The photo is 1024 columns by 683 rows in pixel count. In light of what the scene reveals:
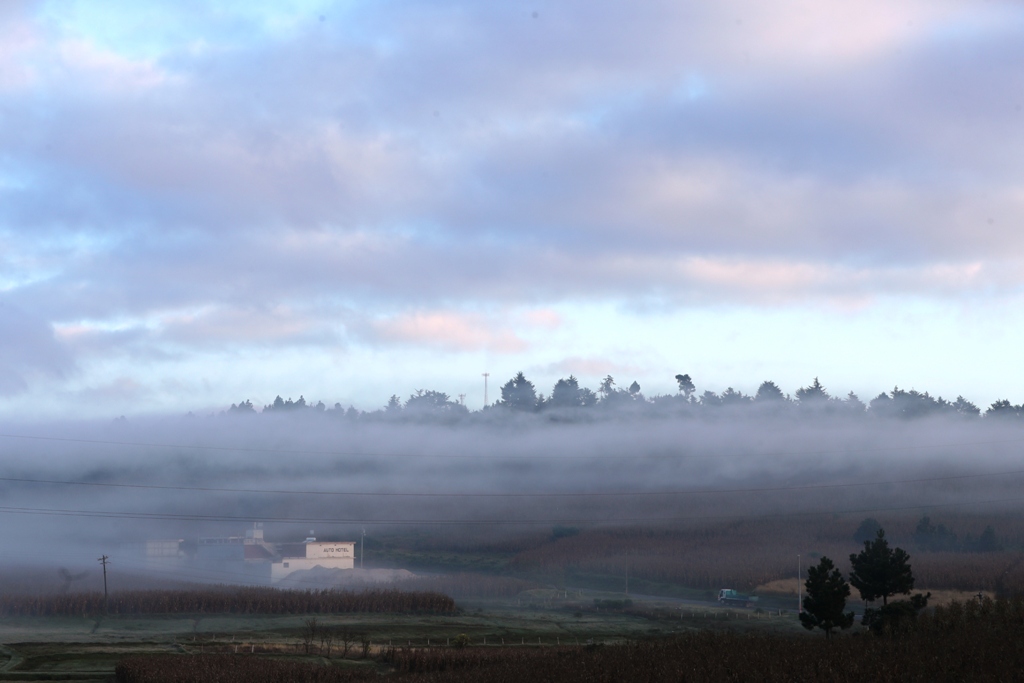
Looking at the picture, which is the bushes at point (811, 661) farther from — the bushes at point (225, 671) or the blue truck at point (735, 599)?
the blue truck at point (735, 599)

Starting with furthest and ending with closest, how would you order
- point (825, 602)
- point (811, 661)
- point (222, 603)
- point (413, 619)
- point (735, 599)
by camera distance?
point (735, 599)
point (222, 603)
point (413, 619)
point (825, 602)
point (811, 661)

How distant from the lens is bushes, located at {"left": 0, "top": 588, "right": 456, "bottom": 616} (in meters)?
164

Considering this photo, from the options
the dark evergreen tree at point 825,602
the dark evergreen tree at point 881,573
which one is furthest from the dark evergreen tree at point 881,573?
the dark evergreen tree at point 825,602

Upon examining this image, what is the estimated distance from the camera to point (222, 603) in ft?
544

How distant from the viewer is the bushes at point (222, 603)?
164250mm

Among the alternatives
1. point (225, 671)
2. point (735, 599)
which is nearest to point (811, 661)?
point (225, 671)

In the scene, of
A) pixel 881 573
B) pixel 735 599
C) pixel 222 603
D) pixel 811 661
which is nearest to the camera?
pixel 811 661

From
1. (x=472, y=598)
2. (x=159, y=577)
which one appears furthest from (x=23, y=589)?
(x=472, y=598)

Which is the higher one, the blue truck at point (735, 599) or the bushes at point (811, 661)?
the bushes at point (811, 661)

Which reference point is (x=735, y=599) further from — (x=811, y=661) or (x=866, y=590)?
(x=811, y=661)

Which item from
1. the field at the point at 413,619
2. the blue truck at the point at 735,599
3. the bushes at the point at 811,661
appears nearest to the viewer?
the bushes at the point at 811,661

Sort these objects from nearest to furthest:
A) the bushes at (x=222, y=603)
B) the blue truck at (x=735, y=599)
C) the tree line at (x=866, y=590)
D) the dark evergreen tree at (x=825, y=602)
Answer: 1. the tree line at (x=866, y=590)
2. the dark evergreen tree at (x=825, y=602)
3. the bushes at (x=222, y=603)
4. the blue truck at (x=735, y=599)

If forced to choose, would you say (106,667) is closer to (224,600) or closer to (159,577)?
(224,600)

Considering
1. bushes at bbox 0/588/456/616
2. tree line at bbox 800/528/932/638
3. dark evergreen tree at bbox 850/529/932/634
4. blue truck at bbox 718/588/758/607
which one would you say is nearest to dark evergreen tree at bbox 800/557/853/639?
tree line at bbox 800/528/932/638
